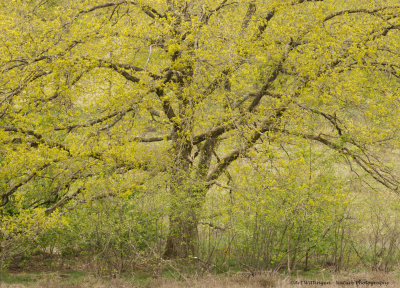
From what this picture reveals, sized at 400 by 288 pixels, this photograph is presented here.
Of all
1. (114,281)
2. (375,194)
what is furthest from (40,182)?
(375,194)

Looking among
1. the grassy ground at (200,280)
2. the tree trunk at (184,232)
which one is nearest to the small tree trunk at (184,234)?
the tree trunk at (184,232)

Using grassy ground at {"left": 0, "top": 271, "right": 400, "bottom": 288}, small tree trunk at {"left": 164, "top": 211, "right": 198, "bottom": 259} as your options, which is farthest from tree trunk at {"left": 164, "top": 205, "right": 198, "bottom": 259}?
grassy ground at {"left": 0, "top": 271, "right": 400, "bottom": 288}

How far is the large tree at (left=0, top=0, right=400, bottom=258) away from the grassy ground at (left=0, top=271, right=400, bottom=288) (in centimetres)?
101

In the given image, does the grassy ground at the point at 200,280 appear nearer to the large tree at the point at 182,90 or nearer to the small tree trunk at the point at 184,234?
the small tree trunk at the point at 184,234

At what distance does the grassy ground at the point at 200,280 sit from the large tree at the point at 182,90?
3.30 ft

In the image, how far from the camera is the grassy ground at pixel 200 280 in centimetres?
858

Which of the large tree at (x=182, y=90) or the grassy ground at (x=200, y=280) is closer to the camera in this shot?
the grassy ground at (x=200, y=280)

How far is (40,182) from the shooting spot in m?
10.8

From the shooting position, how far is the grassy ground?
858 centimetres

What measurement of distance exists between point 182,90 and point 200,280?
420 centimetres

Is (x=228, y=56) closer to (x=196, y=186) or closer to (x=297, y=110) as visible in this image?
(x=297, y=110)

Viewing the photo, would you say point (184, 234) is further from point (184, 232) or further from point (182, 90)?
point (182, 90)

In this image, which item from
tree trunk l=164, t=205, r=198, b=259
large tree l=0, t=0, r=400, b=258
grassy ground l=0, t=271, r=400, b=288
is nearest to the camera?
grassy ground l=0, t=271, r=400, b=288

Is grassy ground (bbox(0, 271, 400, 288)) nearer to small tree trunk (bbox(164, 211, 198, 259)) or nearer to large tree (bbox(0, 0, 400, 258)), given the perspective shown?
small tree trunk (bbox(164, 211, 198, 259))
